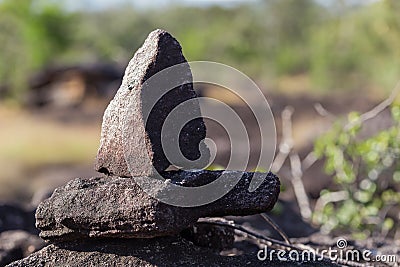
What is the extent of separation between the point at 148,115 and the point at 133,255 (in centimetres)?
54

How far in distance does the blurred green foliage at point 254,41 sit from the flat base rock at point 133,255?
1084cm

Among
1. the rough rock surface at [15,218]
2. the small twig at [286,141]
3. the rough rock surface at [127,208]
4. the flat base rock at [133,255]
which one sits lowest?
the flat base rock at [133,255]

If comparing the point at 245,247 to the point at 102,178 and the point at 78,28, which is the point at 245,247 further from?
the point at 78,28

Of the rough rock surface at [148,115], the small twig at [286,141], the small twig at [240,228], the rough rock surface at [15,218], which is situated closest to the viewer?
the rough rock surface at [148,115]

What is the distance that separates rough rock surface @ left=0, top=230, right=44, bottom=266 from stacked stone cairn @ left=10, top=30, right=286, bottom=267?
46.3 inches

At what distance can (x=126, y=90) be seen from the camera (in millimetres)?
2562

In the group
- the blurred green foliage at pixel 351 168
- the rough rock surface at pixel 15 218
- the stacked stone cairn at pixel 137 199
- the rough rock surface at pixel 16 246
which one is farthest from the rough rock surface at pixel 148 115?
the blurred green foliage at pixel 351 168

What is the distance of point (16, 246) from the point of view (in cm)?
386

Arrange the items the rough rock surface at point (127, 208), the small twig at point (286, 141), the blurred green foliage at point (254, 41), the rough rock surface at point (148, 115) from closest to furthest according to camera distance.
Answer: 1. the rough rock surface at point (127, 208)
2. the rough rock surface at point (148, 115)
3. the small twig at point (286, 141)
4. the blurred green foliage at point (254, 41)

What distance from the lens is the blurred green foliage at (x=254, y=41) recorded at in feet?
72.3

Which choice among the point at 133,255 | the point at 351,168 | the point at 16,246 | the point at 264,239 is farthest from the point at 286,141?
the point at 133,255

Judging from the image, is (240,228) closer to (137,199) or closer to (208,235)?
(208,235)

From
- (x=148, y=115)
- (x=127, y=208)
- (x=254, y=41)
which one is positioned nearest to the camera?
(x=127, y=208)

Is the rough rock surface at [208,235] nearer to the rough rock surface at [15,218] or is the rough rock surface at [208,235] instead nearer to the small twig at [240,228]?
the small twig at [240,228]
